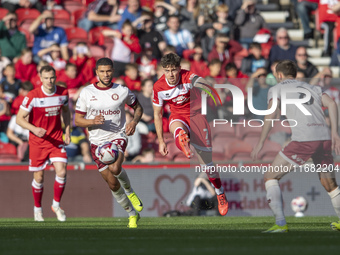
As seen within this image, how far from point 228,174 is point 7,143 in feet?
16.1

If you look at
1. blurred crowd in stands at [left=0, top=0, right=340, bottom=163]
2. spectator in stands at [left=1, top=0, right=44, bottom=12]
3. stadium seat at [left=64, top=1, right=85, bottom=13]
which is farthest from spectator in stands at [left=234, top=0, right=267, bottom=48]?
spectator in stands at [left=1, top=0, right=44, bottom=12]

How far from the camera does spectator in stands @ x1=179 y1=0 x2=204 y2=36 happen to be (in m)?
20.0

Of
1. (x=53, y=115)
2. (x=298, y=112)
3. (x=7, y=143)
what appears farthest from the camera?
(x=7, y=143)

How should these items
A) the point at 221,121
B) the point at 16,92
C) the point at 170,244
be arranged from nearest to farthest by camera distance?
the point at 170,244, the point at 221,121, the point at 16,92

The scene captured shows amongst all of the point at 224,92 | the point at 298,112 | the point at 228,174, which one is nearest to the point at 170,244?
the point at 298,112

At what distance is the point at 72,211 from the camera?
15875 mm

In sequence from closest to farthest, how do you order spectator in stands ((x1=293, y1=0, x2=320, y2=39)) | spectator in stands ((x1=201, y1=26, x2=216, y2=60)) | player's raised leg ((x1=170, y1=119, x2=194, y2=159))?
player's raised leg ((x1=170, y1=119, x2=194, y2=159)) < spectator in stands ((x1=201, y1=26, x2=216, y2=60)) < spectator in stands ((x1=293, y1=0, x2=320, y2=39))

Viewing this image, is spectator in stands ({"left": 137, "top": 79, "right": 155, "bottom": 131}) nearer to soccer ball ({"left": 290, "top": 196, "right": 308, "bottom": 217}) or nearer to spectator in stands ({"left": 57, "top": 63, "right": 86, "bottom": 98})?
spectator in stands ({"left": 57, "top": 63, "right": 86, "bottom": 98})

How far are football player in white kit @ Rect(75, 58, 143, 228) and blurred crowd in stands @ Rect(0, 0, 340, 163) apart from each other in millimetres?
4103

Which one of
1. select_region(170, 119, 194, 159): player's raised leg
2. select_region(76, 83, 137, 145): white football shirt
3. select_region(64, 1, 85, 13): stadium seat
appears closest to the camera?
select_region(170, 119, 194, 159): player's raised leg

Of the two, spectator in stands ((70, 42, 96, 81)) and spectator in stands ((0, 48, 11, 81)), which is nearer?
spectator in stands ((70, 42, 96, 81))

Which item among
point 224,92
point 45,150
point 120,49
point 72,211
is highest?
point 120,49

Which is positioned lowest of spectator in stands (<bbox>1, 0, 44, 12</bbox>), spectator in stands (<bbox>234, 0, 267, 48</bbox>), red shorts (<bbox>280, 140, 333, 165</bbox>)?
red shorts (<bbox>280, 140, 333, 165</bbox>)

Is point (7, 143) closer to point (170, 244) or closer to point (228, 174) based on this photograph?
point (228, 174)
